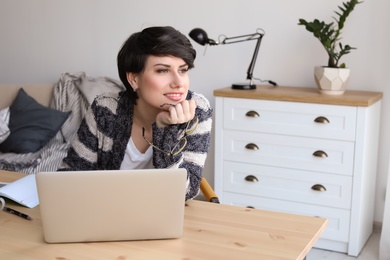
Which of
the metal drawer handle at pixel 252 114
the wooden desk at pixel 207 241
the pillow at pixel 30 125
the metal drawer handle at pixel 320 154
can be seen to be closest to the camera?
the wooden desk at pixel 207 241

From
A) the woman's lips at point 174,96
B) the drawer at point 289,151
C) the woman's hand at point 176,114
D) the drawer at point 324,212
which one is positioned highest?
the woman's lips at point 174,96

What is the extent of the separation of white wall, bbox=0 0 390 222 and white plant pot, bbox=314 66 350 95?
0.80 feet

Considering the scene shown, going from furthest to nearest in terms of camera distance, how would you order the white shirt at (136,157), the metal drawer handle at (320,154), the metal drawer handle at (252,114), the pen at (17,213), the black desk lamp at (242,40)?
1. the black desk lamp at (242,40)
2. the metal drawer handle at (252,114)
3. the metal drawer handle at (320,154)
4. the white shirt at (136,157)
5. the pen at (17,213)

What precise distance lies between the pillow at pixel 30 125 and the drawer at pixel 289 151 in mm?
1103

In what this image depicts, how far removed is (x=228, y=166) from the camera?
3.35 meters

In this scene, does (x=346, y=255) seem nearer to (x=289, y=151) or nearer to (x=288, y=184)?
(x=288, y=184)

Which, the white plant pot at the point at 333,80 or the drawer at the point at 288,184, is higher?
the white plant pot at the point at 333,80

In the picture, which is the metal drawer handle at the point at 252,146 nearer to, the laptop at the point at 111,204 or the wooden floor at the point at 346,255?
the wooden floor at the point at 346,255

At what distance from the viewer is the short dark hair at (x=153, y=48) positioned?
173 centimetres

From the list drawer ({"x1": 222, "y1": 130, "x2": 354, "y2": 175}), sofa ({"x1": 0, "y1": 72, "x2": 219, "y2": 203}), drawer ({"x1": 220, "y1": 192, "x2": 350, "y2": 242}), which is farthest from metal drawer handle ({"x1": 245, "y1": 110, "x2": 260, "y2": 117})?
sofa ({"x1": 0, "y1": 72, "x2": 219, "y2": 203})

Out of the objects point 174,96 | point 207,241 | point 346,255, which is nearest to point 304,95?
point 346,255

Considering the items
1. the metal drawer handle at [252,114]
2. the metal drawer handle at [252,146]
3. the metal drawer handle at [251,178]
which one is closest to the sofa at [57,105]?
the metal drawer handle at [251,178]

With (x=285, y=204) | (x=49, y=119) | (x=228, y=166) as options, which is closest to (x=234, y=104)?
(x=228, y=166)

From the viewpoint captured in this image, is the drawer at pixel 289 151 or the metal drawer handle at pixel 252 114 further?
the metal drawer handle at pixel 252 114
